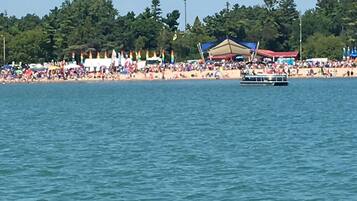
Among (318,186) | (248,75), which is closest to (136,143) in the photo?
(318,186)

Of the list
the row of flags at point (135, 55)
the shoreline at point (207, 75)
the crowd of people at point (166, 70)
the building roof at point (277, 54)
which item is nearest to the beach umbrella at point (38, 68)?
the crowd of people at point (166, 70)

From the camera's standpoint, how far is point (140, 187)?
3278 centimetres

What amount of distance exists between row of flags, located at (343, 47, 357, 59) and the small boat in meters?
26.8

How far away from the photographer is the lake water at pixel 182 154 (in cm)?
3212

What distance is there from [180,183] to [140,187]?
131cm

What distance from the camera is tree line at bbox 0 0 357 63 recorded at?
162m

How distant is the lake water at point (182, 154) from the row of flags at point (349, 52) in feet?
231

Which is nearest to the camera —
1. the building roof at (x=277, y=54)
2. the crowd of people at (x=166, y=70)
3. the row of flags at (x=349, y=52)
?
the crowd of people at (x=166, y=70)

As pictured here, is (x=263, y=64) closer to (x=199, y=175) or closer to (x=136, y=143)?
(x=136, y=143)

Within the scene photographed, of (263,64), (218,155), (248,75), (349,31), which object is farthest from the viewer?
(349,31)

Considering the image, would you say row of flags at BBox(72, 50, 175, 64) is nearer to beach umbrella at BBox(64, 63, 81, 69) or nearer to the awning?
beach umbrella at BBox(64, 63, 81, 69)

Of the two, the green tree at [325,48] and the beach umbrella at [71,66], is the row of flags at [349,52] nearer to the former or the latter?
the green tree at [325,48]

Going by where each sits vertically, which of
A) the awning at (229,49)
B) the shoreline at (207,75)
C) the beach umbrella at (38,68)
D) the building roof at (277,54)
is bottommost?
the shoreline at (207,75)

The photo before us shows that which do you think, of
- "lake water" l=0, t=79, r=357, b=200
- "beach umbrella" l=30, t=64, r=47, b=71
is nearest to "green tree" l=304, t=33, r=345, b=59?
"beach umbrella" l=30, t=64, r=47, b=71
